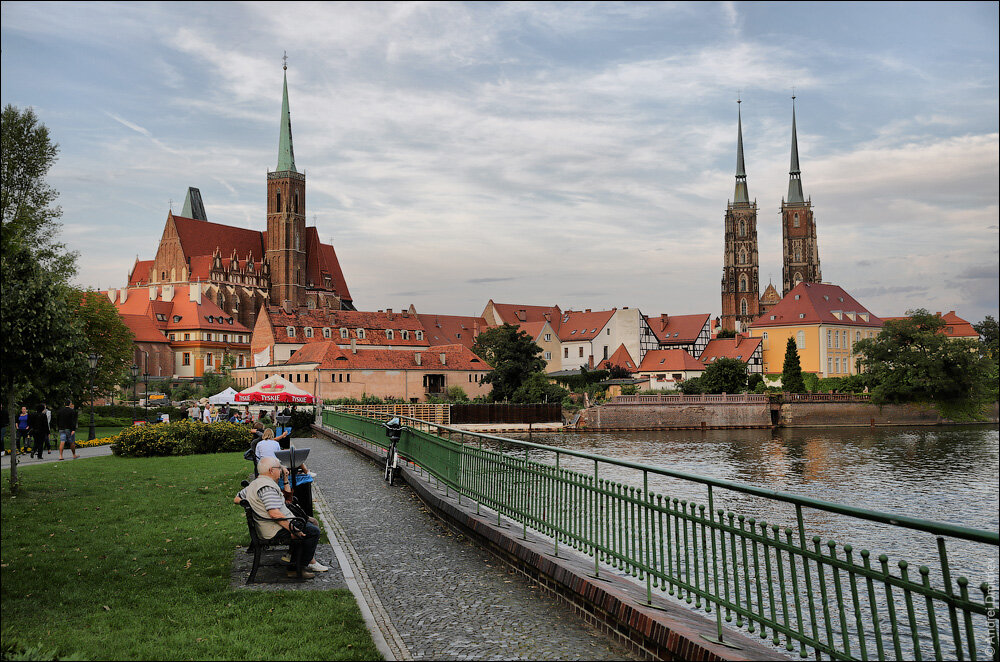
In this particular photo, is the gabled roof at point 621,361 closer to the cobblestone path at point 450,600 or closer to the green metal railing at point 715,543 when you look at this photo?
the green metal railing at point 715,543

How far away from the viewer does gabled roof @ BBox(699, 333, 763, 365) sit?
102312 mm

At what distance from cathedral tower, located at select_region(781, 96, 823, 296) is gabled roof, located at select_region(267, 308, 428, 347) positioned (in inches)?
3108

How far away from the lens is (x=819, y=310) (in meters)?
102

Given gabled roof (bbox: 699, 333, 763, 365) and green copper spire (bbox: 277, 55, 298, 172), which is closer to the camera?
gabled roof (bbox: 699, 333, 763, 365)

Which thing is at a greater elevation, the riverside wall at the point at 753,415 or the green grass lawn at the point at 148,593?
the green grass lawn at the point at 148,593

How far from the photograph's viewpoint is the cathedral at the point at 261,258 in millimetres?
130500

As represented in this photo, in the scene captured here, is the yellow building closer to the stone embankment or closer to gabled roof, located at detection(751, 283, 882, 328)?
gabled roof, located at detection(751, 283, 882, 328)

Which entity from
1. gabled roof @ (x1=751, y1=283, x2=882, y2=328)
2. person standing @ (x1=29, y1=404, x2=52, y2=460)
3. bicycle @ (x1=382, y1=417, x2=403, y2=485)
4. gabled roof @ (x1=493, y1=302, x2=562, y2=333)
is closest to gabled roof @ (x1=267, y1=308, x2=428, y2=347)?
gabled roof @ (x1=493, y1=302, x2=562, y2=333)

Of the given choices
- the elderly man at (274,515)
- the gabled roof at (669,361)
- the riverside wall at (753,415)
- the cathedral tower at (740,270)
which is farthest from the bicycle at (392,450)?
the cathedral tower at (740,270)

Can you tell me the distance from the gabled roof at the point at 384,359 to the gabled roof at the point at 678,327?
34220 millimetres

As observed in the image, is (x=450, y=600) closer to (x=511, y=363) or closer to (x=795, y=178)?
(x=511, y=363)

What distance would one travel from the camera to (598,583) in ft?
23.5

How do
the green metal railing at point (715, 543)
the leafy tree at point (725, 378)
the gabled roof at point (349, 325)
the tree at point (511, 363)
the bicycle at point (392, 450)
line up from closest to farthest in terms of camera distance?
1. the green metal railing at point (715, 543)
2. the bicycle at point (392, 450)
3. the tree at point (511, 363)
4. the leafy tree at point (725, 378)
5. the gabled roof at point (349, 325)

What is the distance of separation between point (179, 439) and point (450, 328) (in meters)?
93.4
